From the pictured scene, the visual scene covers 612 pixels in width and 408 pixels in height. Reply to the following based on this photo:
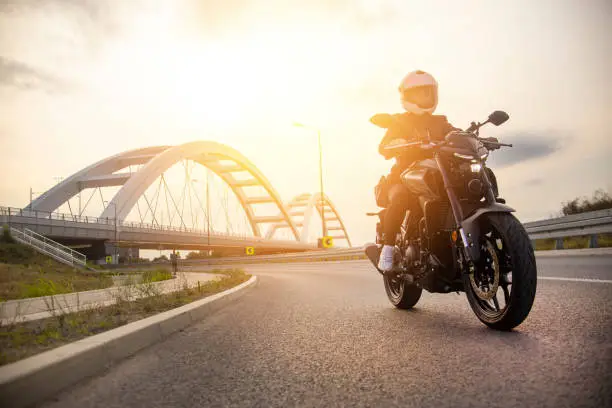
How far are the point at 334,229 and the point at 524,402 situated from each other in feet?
320

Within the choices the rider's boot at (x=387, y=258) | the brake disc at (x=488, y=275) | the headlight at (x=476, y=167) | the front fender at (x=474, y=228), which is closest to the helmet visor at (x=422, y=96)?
the headlight at (x=476, y=167)

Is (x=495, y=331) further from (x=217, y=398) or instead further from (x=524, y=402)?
(x=217, y=398)

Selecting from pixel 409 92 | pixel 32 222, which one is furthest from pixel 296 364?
pixel 32 222

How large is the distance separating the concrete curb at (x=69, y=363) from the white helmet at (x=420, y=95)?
2988mm

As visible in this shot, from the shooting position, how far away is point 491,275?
3.43m

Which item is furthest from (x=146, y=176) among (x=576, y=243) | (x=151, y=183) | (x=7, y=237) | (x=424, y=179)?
Result: (x=424, y=179)

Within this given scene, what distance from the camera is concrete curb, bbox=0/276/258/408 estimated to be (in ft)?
6.84

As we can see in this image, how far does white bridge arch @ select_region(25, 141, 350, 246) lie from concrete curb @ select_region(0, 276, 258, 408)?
4246 centimetres

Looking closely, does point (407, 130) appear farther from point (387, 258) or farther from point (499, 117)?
point (387, 258)

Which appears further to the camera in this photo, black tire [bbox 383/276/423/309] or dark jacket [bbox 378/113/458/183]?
black tire [bbox 383/276/423/309]

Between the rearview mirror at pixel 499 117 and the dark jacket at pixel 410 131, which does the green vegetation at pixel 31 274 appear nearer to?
the dark jacket at pixel 410 131

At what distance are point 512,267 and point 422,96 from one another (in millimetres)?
2144

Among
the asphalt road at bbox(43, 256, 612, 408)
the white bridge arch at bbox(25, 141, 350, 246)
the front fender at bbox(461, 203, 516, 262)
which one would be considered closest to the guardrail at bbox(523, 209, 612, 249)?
the asphalt road at bbox(43, 256, 612, 408)

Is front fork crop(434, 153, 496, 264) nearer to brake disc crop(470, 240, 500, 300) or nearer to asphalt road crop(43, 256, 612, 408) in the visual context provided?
brake disc crop(470, 240, 500, 300)
